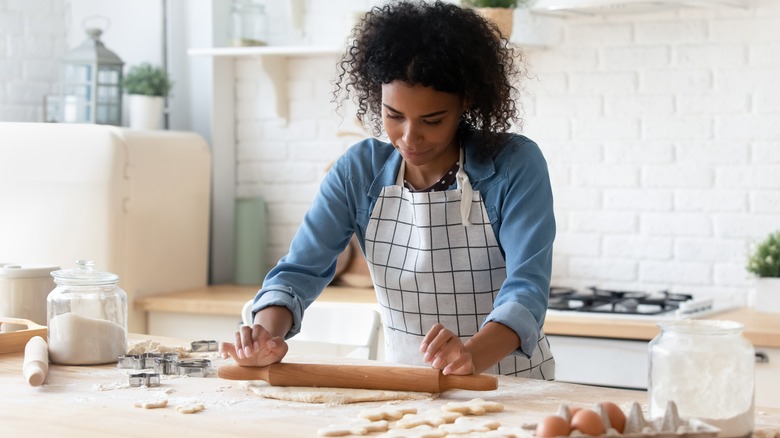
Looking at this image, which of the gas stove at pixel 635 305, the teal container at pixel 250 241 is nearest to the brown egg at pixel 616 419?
the gas stove at pixel 635 305

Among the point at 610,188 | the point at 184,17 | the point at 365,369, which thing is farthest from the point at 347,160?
the point at 184,17

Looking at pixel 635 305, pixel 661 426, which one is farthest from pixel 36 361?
pixel 635 305

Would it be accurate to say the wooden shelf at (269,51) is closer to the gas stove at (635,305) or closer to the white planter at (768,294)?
the gas stove at (635,305)

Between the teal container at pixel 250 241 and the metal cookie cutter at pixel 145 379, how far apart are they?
2148 millimetres

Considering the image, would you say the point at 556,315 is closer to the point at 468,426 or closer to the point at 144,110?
the point at 468,426

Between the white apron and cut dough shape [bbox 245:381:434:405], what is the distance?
0.47 metres

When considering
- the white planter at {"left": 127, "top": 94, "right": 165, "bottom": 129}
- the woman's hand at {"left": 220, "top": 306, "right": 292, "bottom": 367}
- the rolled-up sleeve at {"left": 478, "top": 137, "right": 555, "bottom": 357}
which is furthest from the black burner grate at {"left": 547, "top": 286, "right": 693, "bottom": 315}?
the white planter at {"left": 127, "top": 94, "right": 165, "bottom": 129}

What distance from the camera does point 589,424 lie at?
4.64 feet

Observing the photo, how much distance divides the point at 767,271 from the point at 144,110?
2.27 meters

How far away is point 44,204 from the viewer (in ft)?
12.2

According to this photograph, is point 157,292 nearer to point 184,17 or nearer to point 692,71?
point 184,17

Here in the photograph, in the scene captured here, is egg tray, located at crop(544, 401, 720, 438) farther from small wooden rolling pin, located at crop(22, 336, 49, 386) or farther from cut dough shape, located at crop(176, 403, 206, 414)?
→ small wooden rolling pin, located at crop(22, 336, 49, 386)

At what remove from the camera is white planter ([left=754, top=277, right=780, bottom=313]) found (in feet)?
10.7

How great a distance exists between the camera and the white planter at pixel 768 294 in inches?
129
